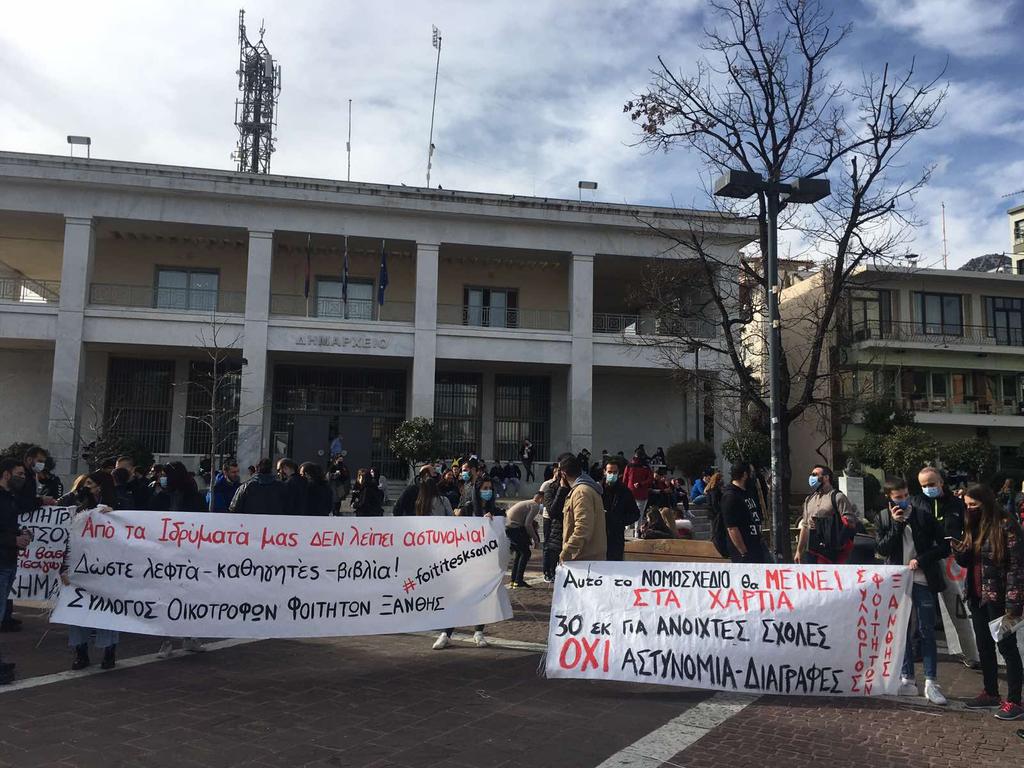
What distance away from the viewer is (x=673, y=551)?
10.0 m

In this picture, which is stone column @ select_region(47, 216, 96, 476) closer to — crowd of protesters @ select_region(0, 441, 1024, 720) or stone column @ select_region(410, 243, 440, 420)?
stone column @ select_region(410, 243, 440, 420)

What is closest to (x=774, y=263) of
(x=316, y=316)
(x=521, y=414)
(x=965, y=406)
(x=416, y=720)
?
(x=416, y=720)

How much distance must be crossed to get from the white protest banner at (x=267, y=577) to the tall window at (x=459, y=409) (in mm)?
23819

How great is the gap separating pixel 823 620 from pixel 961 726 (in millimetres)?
1133

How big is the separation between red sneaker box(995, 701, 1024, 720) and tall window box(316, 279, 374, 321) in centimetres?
2676

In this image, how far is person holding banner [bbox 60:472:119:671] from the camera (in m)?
6.87

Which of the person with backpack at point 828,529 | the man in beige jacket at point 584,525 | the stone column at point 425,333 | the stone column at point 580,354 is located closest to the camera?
the man in beige jacket at point 584,525

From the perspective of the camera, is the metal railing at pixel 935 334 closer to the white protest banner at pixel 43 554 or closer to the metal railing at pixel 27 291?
the metal railing at pixel 27 291

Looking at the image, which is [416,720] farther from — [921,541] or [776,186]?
[776,186]

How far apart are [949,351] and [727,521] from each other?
35.7m

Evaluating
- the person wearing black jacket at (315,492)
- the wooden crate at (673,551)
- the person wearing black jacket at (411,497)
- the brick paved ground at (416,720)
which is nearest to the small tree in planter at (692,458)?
the wooden crate at (673,551)

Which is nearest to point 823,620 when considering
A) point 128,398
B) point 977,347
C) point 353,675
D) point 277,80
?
point 353,675

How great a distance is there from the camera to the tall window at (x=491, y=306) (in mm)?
32375

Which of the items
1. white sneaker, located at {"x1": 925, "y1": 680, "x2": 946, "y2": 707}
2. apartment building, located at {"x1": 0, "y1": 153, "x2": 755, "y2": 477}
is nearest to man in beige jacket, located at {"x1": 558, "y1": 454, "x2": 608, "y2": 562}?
white sneaker, located at {"x1": 925, "y1": 680, "x2": 946, "y2": 707}
